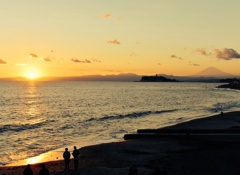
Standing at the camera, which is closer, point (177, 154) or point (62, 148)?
point (177, 154)

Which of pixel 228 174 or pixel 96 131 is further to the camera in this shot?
pixel 96 131

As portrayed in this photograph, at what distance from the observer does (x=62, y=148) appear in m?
32.2

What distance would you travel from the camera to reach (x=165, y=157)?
988 inches

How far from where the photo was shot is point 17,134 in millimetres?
42344

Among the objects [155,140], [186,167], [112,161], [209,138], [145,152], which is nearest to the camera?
[186,167]

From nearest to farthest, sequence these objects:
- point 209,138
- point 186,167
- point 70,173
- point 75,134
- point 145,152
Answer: point 70,173
point 186,167
point 145,152
point 209,138
point 75,134

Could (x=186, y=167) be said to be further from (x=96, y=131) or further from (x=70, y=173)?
(x=96, y=131)

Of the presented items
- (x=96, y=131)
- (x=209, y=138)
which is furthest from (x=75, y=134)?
(x=209, y=138)

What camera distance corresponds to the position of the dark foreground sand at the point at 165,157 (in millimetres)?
20969

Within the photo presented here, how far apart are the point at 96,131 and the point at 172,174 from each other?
987 inches

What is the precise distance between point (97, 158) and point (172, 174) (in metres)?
8.37

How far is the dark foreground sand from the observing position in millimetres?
20969

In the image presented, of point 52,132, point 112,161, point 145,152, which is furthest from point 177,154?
point 52,132

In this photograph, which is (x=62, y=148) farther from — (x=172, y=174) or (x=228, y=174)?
(x=228, y=174)
